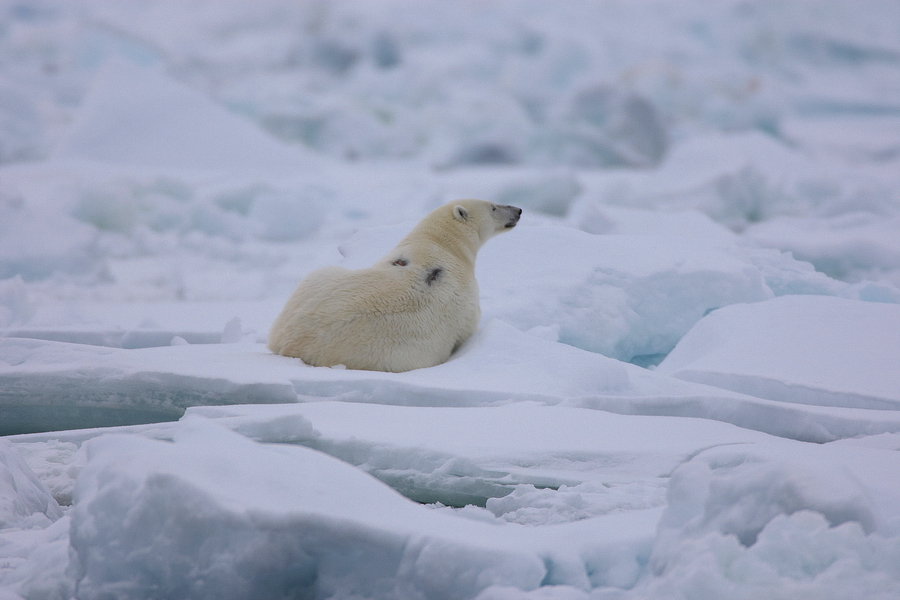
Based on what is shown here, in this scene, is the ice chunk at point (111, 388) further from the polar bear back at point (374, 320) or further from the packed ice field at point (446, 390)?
the polar bear back at point (374, 320)

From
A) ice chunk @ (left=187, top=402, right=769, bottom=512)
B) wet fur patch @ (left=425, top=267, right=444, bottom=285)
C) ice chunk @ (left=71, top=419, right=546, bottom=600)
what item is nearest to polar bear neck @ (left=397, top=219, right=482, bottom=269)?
wet fur patch @ (left=425, top=267, right=444, bottom=285)

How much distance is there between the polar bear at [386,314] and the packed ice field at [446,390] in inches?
5.4

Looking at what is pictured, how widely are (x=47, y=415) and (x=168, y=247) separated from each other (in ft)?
13.5

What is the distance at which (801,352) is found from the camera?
2.58 metres

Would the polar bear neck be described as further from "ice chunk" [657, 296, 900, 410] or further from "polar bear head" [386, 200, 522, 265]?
"ice chunk" [657, 296, 900, 410]

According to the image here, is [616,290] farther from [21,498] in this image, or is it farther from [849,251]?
[21,498]

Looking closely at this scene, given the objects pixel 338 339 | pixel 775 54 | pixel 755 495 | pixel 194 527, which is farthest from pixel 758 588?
pixel 775 54

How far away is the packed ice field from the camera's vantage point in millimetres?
1145

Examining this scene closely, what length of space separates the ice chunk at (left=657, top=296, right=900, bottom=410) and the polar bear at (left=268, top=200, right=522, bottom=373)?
0.97 m

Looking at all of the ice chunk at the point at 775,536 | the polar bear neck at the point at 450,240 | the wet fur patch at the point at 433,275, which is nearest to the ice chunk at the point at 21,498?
the ice chunk at the point at 775,536

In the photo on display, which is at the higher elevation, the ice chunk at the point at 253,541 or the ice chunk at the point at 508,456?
the ice chunk at the point at 253,541

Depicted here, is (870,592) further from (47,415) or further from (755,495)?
(47,415)

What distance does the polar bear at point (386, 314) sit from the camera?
8.54ft

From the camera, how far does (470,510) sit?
157cm
